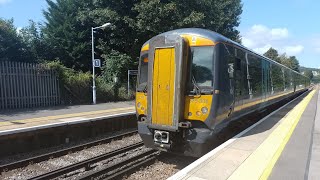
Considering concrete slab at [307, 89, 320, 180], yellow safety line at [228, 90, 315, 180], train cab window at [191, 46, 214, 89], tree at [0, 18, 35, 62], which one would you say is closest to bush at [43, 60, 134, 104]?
tree at [0, 18, 35, 62]

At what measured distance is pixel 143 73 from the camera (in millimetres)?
8258

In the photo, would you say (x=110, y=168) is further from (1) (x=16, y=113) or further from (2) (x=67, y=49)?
(2) (x=67, y=49)

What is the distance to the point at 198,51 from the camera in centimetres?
743

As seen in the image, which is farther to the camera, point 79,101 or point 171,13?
point 171,13

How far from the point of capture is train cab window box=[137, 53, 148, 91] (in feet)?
26.8

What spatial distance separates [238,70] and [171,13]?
1568 cm

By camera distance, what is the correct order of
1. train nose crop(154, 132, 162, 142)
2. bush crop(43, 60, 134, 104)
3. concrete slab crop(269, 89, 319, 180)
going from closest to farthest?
concrete slab crop(269, 89, 319, 180) < train nose crop(154, 132, 162, 142) < bush crop(43, 60, 134, 104)

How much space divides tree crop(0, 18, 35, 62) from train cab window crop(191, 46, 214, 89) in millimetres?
19439

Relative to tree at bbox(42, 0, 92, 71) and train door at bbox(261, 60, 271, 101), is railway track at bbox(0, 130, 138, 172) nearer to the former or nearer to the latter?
train door at bbox(261, 60, 271, 101)

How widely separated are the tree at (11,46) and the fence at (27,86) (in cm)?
691

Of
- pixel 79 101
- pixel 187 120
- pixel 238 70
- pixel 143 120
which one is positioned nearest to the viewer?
pixel 187 120

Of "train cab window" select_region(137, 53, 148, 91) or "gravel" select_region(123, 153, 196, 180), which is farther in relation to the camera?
"train cab window" select_region(137, 53, 148, 91)

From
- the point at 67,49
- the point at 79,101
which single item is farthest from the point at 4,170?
the point at 67,49

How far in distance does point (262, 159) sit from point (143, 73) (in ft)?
11.8
